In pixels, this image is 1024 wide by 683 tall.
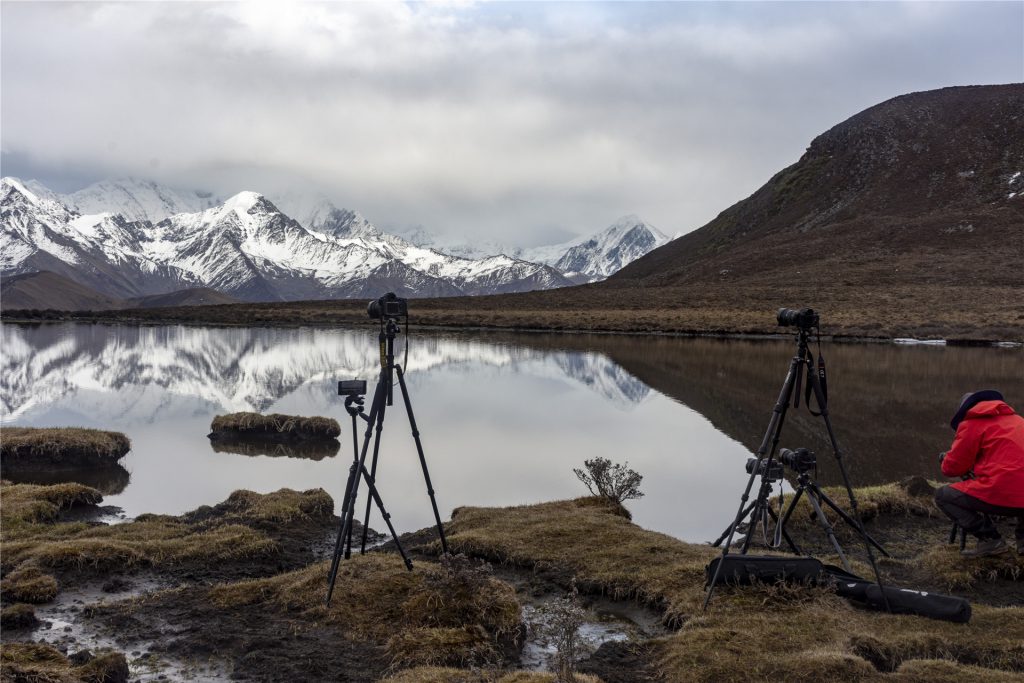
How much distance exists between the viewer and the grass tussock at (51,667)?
20.7 ft

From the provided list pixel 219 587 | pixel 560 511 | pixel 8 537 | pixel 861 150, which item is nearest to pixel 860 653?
pixel 560 511

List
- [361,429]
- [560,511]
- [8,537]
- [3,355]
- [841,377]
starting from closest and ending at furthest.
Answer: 1. [8,537]
2. [560,511]
3. [361,429]
4. [841,377]
5. [3,355]

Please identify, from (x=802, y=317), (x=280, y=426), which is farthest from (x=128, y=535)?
(x=280, y=426)

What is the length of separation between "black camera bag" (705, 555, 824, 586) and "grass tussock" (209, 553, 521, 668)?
2381 mm

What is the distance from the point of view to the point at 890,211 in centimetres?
13200

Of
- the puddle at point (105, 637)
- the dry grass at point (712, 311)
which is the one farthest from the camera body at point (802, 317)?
the dry grass at point (712, 311)

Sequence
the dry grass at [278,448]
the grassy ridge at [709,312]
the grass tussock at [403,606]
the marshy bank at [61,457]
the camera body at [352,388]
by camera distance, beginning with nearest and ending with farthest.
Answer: the grass tussock at [403,606] < the camera body at [352,388] < the marshy bank at [61,457] < the dry grass at [278,448] < the grassy ridge at [709,312]

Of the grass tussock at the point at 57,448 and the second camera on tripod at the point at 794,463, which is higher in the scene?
the second camera on tripod at the point at 794,463

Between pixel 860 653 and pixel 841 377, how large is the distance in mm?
31082

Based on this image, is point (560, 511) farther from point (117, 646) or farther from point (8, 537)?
point (8, 537)

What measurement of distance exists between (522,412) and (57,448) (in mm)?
14390

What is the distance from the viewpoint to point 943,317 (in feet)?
227

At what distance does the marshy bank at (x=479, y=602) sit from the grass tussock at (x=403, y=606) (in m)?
0.02

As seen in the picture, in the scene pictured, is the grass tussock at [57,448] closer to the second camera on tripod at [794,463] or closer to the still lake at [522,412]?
the still lake at [522,412]
